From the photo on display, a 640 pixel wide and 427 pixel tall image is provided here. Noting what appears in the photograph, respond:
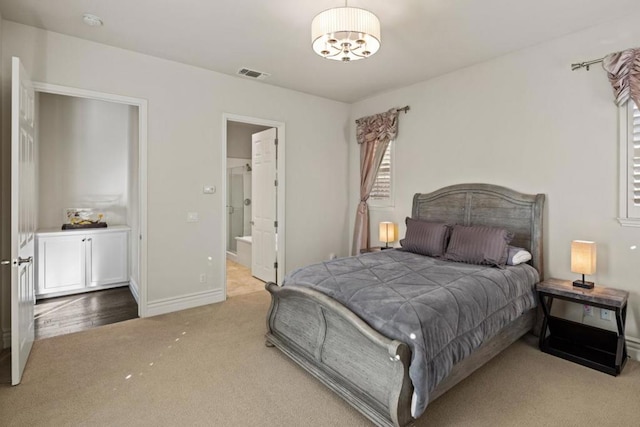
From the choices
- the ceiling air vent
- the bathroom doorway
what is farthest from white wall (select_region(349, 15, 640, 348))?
the bathroom doorway

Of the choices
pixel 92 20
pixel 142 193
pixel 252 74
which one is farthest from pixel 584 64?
pixel 142 193

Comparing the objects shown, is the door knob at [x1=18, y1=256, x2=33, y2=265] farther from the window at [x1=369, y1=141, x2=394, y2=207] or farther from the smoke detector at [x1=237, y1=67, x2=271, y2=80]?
the window at [x1=369, y1=141, x2=394, y2=207]

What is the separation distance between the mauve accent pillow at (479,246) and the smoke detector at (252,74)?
2996 millimetres

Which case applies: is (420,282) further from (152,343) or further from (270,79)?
(270,79)

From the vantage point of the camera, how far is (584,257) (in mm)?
2865

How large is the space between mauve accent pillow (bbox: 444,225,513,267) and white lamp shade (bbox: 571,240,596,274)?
52cm

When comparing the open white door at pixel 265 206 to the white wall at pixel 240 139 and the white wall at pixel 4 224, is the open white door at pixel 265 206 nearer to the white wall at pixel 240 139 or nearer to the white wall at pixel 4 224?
the white wall at pixel 240 139

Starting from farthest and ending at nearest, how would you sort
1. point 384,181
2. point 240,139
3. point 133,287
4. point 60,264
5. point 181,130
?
point 240,139 < point 384,181 < point 133,287 < point 60,264 < point 181,130

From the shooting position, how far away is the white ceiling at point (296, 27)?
107 inches

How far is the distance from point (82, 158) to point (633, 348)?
22.6 ft

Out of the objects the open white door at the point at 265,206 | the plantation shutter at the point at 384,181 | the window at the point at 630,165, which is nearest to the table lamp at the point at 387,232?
the plantation shutter at the point at 384,181

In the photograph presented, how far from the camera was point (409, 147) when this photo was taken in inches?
184

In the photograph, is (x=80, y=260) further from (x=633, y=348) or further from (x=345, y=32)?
(x=633, y=348)

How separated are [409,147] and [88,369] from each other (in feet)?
13.9
